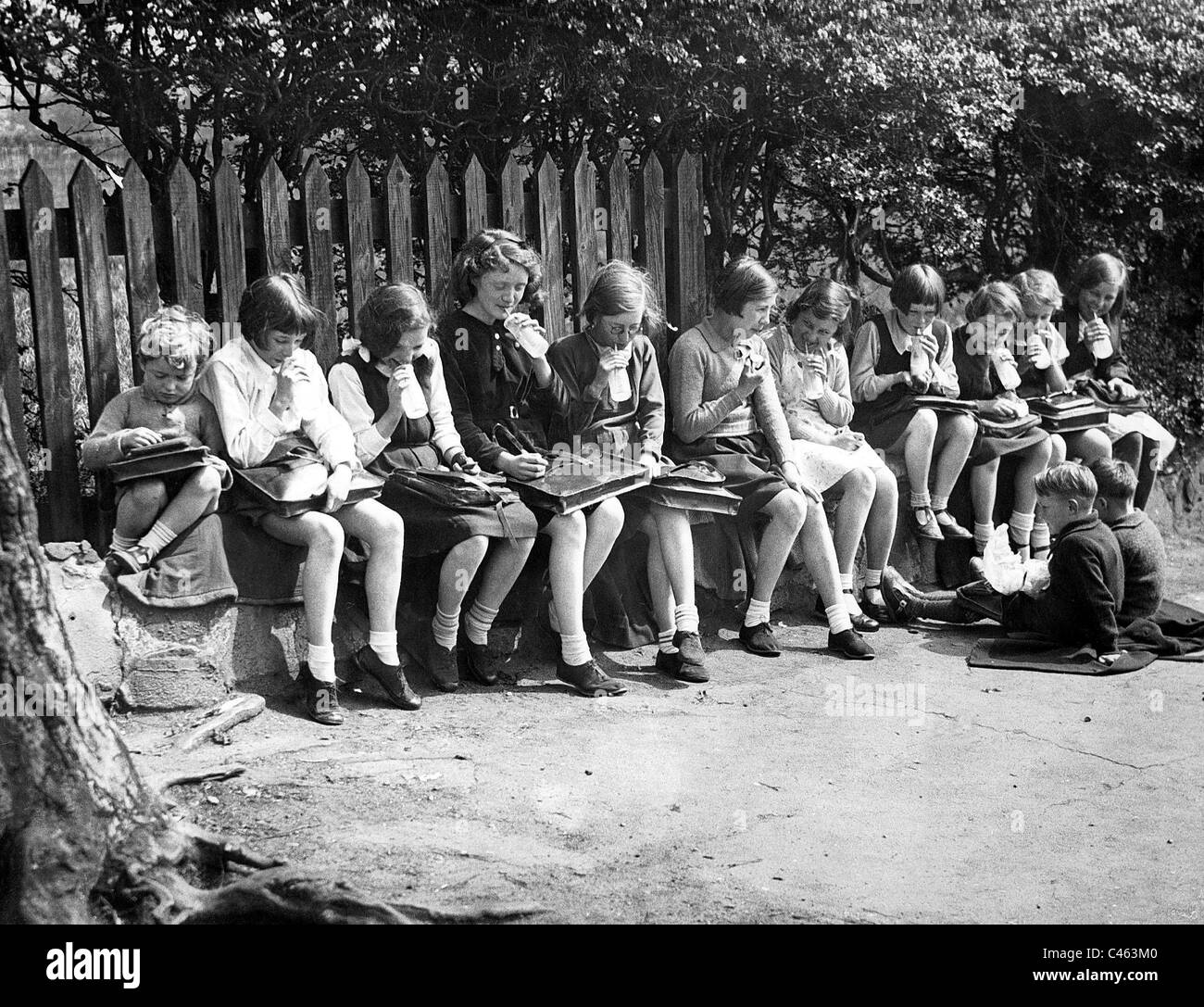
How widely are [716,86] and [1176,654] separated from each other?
342 centimetres

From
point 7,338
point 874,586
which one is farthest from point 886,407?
point 7,338

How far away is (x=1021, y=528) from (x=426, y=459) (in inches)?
134

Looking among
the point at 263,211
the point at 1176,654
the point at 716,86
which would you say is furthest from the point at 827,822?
the point at 716,86

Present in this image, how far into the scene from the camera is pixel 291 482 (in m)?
5.25

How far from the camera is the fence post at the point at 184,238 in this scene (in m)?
5.72

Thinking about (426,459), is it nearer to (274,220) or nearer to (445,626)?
(445,626)

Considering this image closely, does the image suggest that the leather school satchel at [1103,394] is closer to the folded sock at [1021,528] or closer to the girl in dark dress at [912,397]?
the folded sock at [1021,528]

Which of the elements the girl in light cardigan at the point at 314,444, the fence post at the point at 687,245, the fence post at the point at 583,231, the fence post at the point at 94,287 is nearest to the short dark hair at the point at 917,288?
the fence post at the point at 687,245

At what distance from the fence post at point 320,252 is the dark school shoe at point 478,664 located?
1.36m

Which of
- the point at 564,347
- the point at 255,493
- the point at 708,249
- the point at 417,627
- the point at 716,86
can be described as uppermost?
the point at 716,86

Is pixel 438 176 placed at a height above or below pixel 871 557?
above

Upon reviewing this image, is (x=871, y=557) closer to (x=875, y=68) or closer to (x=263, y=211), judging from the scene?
(x=875, y=68)

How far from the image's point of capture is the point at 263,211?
5.92 meters
